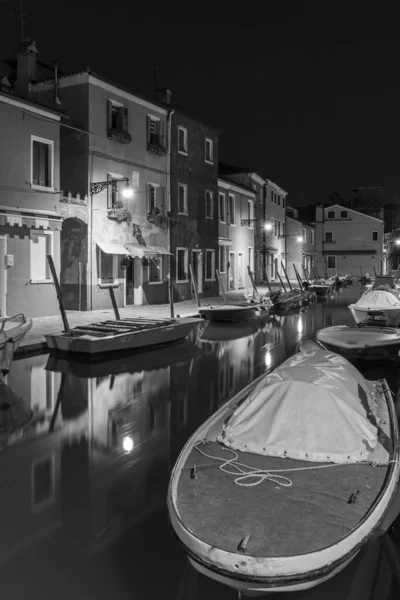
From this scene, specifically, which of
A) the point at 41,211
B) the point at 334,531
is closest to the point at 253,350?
the point at 41,211

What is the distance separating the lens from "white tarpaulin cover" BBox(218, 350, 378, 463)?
5285 mm

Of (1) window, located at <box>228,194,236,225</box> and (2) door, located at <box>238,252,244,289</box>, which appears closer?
(1) window, located at <box>228,194,236,225</box>

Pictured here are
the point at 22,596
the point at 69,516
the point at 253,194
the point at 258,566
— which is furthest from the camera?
the point at 253,194

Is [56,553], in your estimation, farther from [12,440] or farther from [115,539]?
[12,440]

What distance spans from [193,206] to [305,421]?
26306 mm

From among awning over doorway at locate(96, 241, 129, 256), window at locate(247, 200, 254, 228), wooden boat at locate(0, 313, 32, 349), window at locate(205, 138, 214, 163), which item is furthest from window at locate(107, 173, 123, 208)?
window at locate(247, 200, 254, 228)

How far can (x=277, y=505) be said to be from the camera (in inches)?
174

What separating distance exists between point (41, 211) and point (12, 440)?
42.3ft

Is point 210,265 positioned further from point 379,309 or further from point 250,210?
point 379,309

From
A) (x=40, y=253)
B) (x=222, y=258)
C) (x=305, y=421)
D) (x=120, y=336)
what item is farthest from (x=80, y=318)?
(x=222, y=258)

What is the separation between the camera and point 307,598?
4484 millimetres

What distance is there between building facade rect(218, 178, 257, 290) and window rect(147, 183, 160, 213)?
8951 mm

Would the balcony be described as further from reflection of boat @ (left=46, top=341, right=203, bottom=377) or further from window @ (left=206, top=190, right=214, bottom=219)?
reflection of boat @ (left=46, top=341, right=203, bottom=377)

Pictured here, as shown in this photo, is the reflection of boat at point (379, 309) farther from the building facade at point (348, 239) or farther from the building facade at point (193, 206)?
the building facade at point (348, 239)
